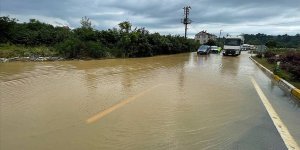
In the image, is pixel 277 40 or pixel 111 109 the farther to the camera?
pixel 277 40

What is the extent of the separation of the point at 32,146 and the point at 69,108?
3.05 m

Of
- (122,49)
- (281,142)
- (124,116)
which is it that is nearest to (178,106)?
(124,116)

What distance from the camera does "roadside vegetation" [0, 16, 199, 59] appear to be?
31.5 meters

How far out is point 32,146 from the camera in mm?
5254

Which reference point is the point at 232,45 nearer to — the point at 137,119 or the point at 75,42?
the point at 75,42

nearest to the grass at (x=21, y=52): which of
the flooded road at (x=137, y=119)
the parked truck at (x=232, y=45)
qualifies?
the flooded road at (x=137, y=119)

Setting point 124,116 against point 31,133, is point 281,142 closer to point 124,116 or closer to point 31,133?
point 124,116

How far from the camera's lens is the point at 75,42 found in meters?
31.9

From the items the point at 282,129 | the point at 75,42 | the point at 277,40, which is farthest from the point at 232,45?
the point at 277,40

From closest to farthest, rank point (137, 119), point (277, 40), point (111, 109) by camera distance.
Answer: point (137, 119) → point (111, 109) → point (277, 40)

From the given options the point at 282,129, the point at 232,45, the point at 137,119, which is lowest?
the point at 282,129

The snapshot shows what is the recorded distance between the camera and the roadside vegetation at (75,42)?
31469mm

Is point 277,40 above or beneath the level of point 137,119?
beneath

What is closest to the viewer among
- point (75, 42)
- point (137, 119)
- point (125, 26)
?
point (137, 119)
